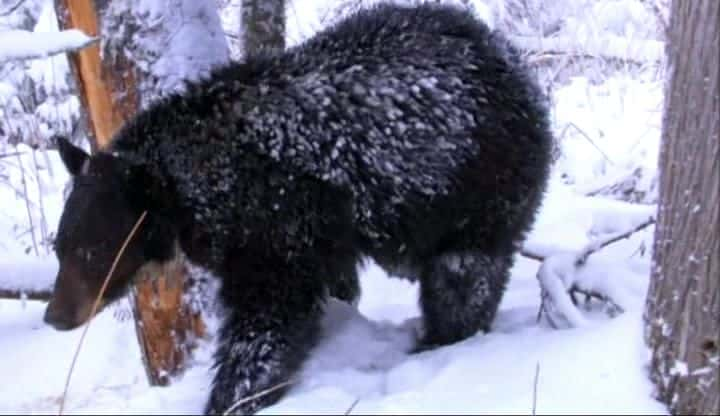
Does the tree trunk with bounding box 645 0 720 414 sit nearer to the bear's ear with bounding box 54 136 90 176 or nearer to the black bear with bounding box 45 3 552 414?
the black bear with bounding box 45 3 552 414

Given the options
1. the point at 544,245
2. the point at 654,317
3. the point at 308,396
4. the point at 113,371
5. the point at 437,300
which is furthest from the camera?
the point at 544,245

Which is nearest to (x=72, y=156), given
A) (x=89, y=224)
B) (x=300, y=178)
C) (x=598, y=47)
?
(x=89, y=224)

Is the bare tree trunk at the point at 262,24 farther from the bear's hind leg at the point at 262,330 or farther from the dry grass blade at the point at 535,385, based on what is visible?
the dry grass blade at the point at 535,385

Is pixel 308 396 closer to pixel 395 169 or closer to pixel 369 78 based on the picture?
pixel 395 169

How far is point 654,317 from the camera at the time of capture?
10.4 ft

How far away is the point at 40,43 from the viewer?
425 cm

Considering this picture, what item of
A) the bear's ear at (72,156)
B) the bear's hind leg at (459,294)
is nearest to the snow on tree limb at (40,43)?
the bear's ear at (72,156)

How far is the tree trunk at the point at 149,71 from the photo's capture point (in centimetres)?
466

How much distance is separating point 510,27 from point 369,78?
6.17 metres

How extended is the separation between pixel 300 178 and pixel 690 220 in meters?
1.67

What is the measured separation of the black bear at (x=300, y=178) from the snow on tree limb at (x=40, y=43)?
412mm

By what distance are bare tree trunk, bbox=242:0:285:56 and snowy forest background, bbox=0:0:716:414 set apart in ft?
0.76

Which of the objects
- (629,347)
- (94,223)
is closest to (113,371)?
(94,223)

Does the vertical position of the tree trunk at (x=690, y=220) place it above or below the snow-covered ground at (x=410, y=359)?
above
